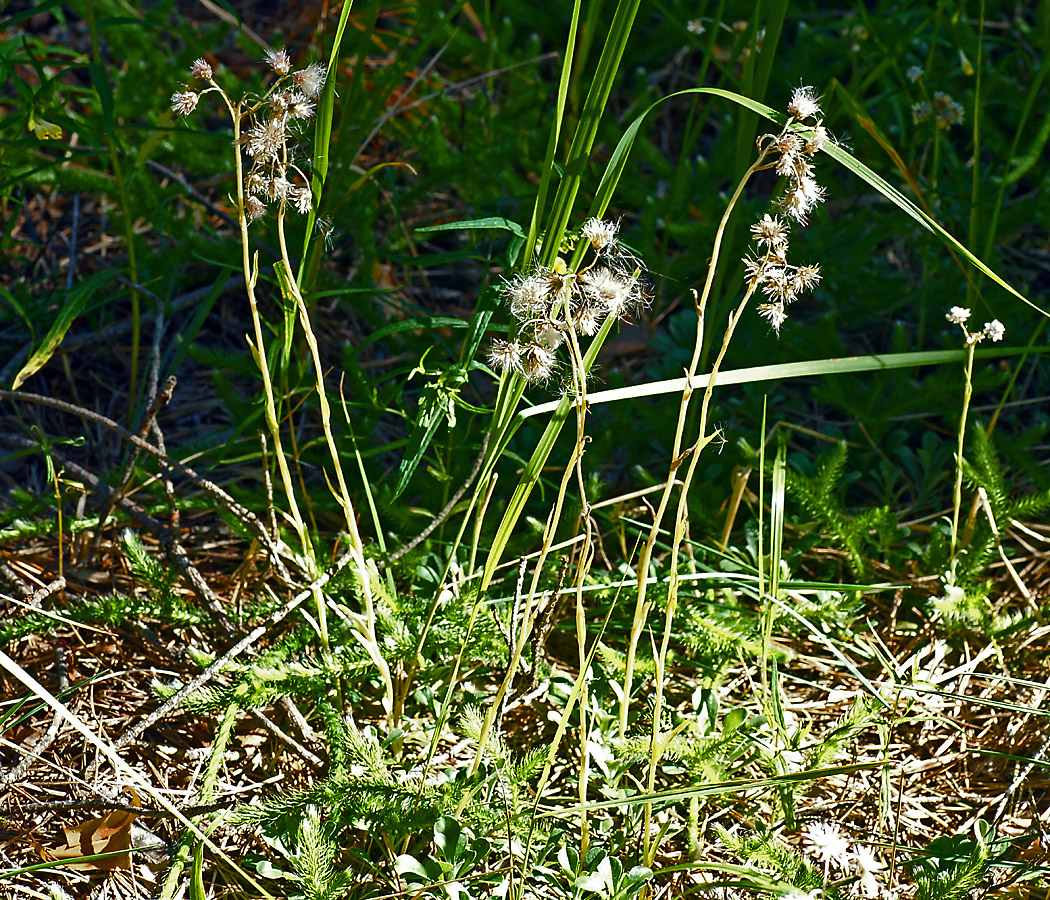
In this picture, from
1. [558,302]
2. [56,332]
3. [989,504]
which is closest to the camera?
[558,302]

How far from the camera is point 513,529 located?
181 cm

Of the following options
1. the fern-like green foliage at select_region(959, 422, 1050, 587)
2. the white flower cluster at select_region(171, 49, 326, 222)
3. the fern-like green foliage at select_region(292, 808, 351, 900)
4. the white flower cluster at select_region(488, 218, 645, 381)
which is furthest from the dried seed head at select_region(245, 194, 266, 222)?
the fern-like green foliage at select_region(959, 422, 1050, 587)

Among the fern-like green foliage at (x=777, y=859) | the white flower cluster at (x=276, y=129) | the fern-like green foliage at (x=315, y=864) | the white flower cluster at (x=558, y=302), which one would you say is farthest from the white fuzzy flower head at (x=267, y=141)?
the fern-like green foliage at (x=777, y=859)

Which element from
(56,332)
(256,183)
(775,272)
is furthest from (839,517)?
(56,332)

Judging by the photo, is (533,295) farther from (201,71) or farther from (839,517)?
(839,517)

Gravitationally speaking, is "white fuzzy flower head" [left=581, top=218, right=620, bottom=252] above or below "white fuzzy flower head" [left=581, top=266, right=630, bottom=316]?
above

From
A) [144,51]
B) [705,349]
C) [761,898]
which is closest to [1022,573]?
[705,349]

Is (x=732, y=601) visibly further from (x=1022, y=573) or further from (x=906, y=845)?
(x=1022, y=573)

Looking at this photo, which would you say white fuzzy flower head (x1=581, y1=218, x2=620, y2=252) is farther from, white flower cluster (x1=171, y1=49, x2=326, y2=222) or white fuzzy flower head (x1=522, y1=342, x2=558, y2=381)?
white flower cluster (x1=171, y1=49, x2=326, y2=222)

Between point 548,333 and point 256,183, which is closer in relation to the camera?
point 548,333

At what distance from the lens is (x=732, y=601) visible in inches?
65.4

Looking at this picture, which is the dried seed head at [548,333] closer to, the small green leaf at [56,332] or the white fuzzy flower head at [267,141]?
the white fuzzy flower head at [267,141]

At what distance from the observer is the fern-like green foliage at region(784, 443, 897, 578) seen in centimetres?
175

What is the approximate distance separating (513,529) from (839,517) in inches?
24.5
